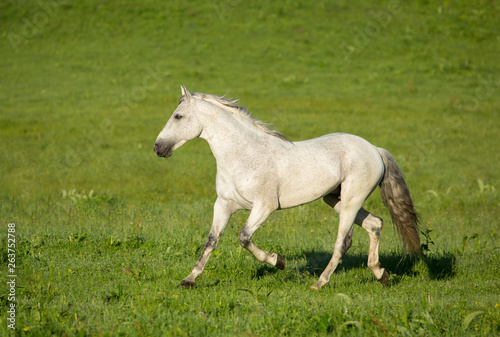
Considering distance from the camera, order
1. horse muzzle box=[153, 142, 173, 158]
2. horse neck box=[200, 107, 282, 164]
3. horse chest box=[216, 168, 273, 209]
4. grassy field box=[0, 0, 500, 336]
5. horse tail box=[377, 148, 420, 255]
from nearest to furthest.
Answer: grassy field box=[0, 0, 500, 336] → horse muzzle box=[153, 142, 173, 158] → horse chest box=[216, 168, 273, 209] → horse neck box=[200, 107, 282, 164] → horse tail box=[377, 148, 420, 255]

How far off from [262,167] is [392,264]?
2892mm

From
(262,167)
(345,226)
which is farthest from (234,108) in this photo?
(345,226)

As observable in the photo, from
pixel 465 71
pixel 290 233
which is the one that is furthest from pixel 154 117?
pixel 465 71

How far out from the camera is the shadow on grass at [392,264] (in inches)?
274

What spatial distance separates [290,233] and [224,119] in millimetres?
3522

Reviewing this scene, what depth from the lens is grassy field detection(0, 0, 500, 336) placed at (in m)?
5.21

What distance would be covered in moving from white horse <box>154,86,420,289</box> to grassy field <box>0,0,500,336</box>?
2.15 ft

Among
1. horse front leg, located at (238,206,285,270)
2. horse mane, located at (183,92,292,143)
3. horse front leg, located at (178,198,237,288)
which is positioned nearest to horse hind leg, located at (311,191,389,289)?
horse front leg, located at (238,206,285,270)

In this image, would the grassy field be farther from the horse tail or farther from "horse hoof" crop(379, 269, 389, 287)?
the horse tail

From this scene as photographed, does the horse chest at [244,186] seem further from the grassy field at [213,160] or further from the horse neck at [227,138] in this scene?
the grassy field at [213,160]

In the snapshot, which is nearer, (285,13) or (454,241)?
(454,241)

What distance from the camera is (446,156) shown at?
15781 millimetres

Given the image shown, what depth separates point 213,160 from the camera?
48.6 ft

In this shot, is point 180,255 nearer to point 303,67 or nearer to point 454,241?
point 454,241
